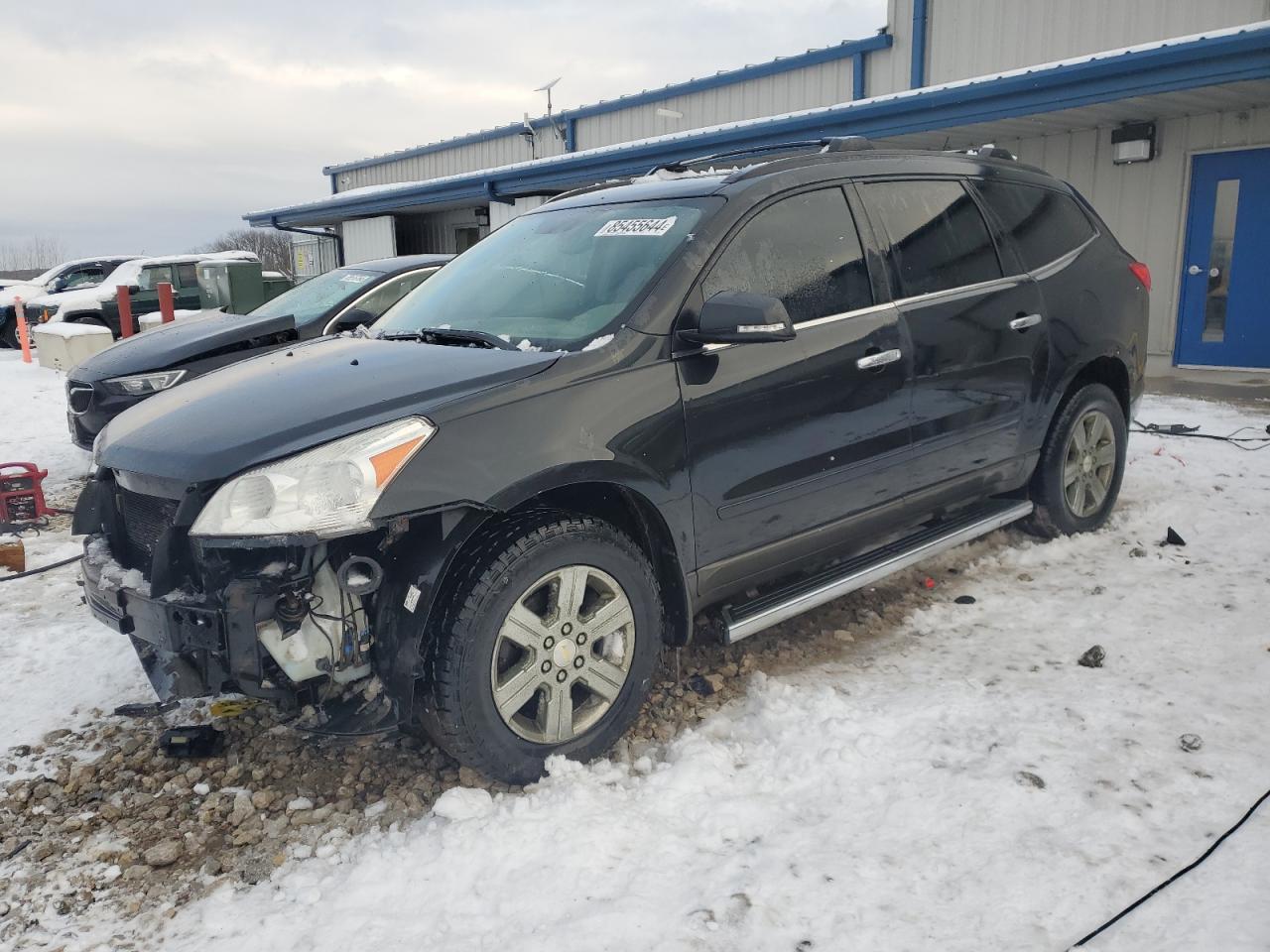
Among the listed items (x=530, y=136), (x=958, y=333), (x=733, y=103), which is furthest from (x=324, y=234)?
(x=958, y=333)

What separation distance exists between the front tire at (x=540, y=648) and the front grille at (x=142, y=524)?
0.85 metres

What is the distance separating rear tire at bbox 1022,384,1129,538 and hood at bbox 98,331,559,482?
2.94 metres

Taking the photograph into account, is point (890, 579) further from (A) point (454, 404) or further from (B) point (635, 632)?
(A) point (454, 404)

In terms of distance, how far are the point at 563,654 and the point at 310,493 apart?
0.88m

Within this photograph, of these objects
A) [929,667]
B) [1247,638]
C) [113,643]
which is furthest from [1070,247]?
[113,643]

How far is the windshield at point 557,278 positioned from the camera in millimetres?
3203

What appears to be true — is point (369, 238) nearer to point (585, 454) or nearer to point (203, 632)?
point (585, 454)

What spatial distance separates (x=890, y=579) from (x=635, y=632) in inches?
79.4

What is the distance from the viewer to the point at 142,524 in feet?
9.40

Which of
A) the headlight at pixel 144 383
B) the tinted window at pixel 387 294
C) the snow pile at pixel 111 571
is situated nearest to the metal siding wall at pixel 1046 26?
the tinted window at pixel 387 294

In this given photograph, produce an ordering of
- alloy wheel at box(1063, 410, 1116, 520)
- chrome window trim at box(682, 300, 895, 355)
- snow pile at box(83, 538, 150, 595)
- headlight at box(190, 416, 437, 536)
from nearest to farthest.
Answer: headlight at box(190, 416, 437, 536), snow pile at box(83, 538, 150, 595), chrome window trim at box(682, 300, 895, 355), alloy wheel at box(1063, 410, 1116, 520)

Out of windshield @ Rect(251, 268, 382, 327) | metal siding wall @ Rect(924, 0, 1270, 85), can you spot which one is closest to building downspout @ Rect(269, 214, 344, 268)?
metal siding wall @ Rect(924, 0, 1270, 85)

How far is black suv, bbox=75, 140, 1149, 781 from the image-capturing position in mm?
2578

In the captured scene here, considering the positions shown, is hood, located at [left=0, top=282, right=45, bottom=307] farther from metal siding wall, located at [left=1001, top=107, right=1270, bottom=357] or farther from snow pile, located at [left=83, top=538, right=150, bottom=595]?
snow pile, located at [left=83, top=538, right=150, bottom=595]
